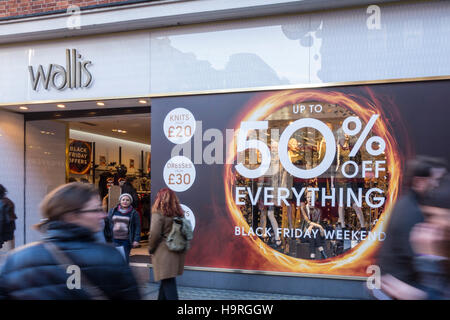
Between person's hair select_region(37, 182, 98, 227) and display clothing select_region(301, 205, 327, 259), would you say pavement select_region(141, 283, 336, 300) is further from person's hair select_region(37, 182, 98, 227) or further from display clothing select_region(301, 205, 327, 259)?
person's hair select_region(37, 182, 98, 227)

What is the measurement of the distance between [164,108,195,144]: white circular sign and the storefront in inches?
1.1

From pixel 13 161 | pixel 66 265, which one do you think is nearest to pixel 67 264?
pixel 66 265

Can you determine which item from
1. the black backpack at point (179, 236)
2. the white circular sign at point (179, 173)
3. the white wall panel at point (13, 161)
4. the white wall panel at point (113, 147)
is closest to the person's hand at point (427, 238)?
the black backpack at point (179, 236)

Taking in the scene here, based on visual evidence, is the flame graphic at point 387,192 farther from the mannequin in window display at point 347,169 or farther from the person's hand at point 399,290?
the person's hand at point 399,290

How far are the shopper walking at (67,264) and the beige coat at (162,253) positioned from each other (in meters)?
3.01

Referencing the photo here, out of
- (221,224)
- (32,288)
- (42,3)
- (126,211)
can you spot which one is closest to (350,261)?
(221,224)

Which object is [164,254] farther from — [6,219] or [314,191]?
[6,219]

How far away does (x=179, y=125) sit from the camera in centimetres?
789

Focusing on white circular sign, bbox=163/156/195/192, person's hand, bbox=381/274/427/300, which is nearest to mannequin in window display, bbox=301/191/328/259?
white circular sign, bbox=163/156/195/192

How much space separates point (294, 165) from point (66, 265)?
5.46m

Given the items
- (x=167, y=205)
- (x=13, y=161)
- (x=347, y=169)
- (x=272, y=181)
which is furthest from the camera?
(x=13, y=161)

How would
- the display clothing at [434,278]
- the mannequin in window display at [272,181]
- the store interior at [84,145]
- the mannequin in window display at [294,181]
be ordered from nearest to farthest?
the display clothing at [434,278], the mannequin in window display at [294,181], the mannequin in window display at [272,181], the store interior at [84,145]

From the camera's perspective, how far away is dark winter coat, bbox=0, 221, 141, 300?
2236mm

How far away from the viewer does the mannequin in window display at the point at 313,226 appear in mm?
7141
